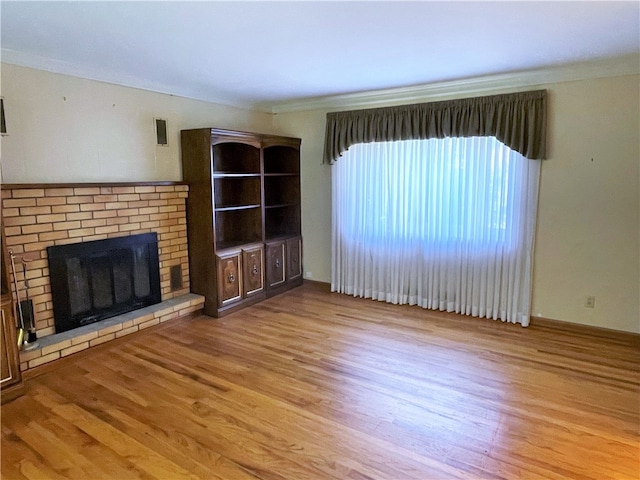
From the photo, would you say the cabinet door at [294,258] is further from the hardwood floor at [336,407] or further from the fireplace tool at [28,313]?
the fireplace tool at [28,313]

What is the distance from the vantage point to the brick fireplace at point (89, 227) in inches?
122

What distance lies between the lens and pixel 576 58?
3281mm

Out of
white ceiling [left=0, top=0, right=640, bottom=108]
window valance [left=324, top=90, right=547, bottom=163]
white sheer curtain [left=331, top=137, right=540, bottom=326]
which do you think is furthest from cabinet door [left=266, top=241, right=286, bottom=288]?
white ceiling [left=0, top=0, right=640, bottom=108]

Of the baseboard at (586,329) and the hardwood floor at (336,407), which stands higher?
the baseboard at (586,329)

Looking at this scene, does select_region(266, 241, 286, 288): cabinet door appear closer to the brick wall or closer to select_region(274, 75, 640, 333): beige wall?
the brick wall

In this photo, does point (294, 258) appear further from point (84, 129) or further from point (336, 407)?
point (336, 407)

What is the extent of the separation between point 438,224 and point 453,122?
1045 millimetres

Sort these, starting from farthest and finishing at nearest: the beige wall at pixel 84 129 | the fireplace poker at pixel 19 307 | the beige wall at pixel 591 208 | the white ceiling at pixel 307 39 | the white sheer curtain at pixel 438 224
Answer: the white sheer curtain at pixel 438 224, the beige wall at pixel 591 208, the beige wall at pixel 84 129, the fireplace poker at pixel 19 307, the white ceiling at pixel 307 39

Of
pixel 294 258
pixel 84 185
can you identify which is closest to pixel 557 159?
pixel 294 258


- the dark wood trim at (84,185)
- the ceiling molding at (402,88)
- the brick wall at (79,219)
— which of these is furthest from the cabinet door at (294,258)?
the ceiling molding at (402,88)

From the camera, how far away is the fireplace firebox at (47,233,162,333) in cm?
338

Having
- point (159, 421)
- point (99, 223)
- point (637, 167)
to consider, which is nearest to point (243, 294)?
point (99, 223)

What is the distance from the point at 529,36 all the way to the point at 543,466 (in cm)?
257

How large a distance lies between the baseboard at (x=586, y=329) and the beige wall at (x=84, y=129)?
3.94m
